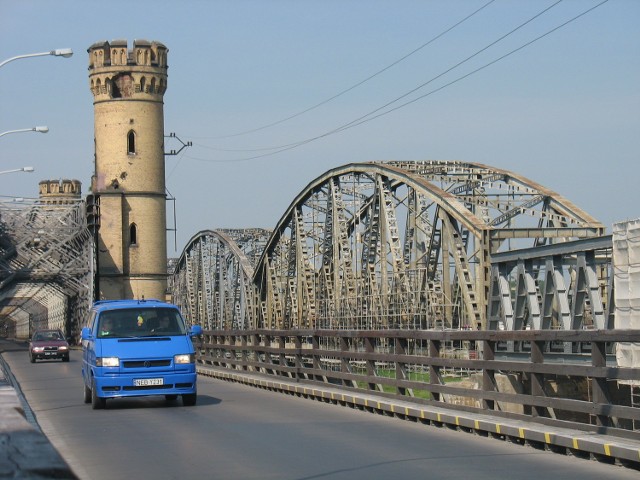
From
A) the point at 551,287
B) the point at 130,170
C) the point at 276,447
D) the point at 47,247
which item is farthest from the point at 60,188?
the point at 276,447

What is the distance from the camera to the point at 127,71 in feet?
267

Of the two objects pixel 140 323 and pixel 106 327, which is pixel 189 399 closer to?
pixel 140 323

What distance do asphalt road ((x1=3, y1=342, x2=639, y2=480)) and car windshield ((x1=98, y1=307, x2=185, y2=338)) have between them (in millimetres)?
1301

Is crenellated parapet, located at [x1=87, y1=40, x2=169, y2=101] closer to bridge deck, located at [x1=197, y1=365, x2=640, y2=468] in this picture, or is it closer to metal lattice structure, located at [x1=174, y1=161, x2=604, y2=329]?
metal lattice structure, located at [x1=174, y1=161, x2=604, y2=329]

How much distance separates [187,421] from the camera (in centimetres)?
1812

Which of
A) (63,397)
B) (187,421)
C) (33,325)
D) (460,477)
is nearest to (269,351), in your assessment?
(63,397)

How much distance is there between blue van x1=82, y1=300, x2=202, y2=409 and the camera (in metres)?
20.5

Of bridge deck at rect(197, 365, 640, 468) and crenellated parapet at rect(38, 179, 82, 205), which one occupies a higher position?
crenellated parapet at rect(38, 179, 82, 205)

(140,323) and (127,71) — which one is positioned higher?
(127,71)

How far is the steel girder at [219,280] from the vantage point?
71.2m

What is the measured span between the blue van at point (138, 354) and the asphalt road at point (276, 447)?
13.7 inches

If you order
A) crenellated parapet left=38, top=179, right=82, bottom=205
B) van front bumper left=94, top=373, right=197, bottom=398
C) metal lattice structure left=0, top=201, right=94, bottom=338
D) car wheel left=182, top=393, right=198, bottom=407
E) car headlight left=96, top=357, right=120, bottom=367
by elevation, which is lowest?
car wheel left=182, top=393, right=198, bottom=407

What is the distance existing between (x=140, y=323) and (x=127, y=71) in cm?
6182

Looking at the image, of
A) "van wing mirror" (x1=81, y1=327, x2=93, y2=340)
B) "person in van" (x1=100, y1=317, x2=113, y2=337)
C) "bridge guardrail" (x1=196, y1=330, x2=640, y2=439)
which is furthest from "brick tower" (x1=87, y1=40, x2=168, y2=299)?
"person in van" (x1=100, y1=317, x2=113, y2=337)
